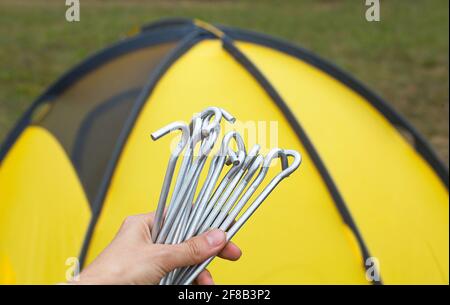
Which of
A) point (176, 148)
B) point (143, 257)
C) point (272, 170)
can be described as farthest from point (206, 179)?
point (272, 170)

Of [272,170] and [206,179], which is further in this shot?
[272,170]

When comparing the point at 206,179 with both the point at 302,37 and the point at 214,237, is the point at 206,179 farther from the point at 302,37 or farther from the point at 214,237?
the point at 302,37

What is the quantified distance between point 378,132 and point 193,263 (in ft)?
5.35

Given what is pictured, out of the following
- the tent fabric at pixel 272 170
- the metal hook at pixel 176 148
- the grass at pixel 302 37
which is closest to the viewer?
the metal hook at pixel 176 148

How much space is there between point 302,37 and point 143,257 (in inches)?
242

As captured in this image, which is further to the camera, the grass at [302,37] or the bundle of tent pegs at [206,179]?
the grass at [302,37]

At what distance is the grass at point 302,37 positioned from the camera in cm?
517

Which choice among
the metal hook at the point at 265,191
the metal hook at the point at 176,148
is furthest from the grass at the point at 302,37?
the metal hook at the point at 176,148

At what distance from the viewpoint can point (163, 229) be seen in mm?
977

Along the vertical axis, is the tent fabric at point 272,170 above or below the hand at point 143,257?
above

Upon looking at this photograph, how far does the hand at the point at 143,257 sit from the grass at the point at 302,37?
3.39 metres

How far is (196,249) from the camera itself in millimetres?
956

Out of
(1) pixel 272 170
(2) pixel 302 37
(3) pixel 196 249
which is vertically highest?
(2) pixel 302 37

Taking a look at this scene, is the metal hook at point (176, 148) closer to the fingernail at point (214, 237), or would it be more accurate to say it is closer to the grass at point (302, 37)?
the fingernail at point (214, 237)
